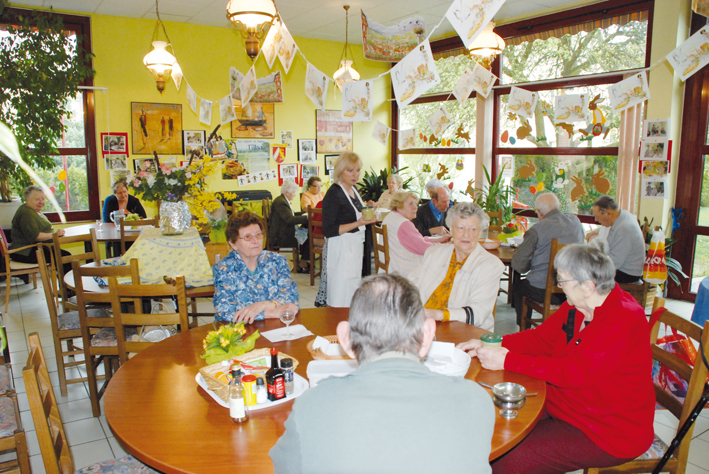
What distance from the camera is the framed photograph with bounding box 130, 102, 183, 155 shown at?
23.1 feet

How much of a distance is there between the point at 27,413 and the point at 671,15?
6.69m

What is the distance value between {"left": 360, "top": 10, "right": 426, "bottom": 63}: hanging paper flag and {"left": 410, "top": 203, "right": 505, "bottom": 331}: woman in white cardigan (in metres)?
1.48

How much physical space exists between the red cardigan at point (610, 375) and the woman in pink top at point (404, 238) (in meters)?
2.20

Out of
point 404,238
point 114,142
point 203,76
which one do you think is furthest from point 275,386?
point 203,76

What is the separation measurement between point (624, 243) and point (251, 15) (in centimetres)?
354

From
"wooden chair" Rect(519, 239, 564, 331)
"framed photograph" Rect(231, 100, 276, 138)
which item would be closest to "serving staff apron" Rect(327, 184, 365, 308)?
"wooden chair" Rect(519, 239, 564, 331)

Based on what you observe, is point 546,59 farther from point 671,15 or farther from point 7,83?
point 7,83

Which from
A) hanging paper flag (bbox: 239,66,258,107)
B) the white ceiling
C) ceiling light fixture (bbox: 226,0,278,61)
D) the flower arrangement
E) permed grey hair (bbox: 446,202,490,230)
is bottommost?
the flower arrangement

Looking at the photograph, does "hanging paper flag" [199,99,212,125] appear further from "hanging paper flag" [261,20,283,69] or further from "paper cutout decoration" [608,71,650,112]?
"paper cutout decoration" [608,71,650,112]

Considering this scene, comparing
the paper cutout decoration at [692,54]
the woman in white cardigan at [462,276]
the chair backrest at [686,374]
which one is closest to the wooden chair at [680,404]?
the chair backrest at [686,374]

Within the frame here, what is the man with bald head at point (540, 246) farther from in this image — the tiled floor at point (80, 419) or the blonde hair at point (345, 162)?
the blonde hair at point (345, 162)

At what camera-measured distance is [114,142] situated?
6.92 meters

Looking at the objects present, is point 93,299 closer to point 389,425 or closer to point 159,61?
point 389,425

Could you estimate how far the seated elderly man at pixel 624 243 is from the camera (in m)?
4.32
